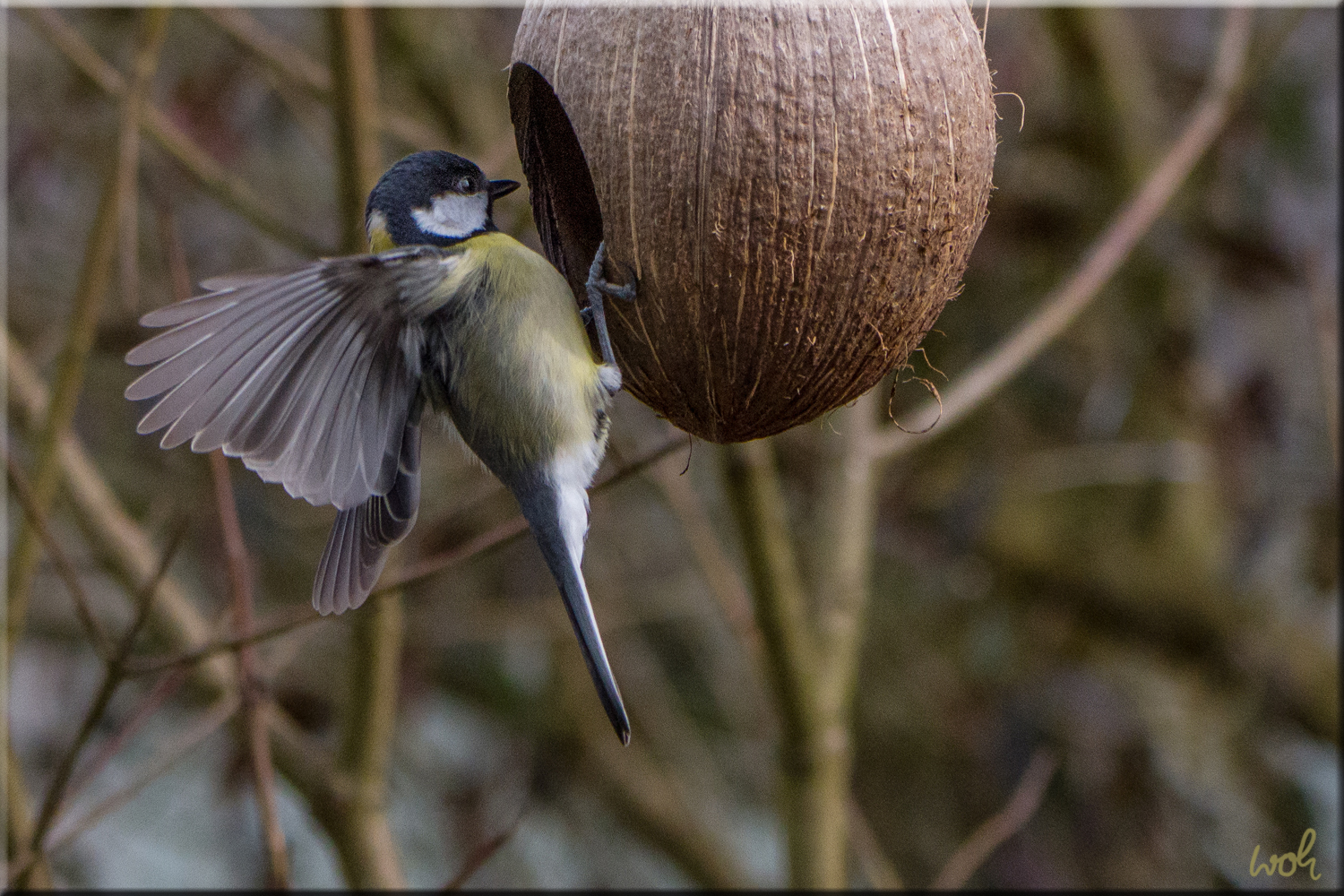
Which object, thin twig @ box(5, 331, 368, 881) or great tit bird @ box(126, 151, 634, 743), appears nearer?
great tit bird @ box(126, 151, 634, 743)

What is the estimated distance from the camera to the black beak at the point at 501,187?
1.54 metres

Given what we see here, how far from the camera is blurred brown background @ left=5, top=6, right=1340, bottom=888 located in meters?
2.90

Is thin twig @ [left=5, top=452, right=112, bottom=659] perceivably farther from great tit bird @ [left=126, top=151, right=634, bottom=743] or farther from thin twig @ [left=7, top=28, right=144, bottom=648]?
great tit bird @ [left=126, top=151, right=634, bottom=743]

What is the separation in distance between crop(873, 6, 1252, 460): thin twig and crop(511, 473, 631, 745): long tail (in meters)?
0.94

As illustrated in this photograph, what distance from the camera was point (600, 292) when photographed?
1321 mm

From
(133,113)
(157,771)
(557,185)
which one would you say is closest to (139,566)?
(157,771)

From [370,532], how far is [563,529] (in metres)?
0.21

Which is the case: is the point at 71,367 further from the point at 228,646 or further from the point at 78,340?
the point at 228,646

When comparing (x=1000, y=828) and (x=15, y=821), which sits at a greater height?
(x=15, y=821)

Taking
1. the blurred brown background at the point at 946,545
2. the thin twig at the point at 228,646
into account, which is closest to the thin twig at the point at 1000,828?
the blurred brown background at the point at 946,545

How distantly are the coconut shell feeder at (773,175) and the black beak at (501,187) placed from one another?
22 centimetres

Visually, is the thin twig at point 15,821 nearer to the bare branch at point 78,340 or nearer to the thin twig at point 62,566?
the bare branch at point 78,340

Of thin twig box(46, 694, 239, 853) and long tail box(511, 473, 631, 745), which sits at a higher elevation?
long tail box(511, 473, 631, 745)
